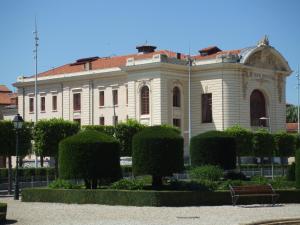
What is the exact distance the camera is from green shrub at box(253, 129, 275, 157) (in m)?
52.3

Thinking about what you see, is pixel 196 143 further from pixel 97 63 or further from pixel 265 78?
pixel 97 63

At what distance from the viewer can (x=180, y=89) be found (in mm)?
66938

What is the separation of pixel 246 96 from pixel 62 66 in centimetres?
2496

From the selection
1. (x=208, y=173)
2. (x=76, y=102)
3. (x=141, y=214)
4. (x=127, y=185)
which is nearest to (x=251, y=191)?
(x=208, y=173)

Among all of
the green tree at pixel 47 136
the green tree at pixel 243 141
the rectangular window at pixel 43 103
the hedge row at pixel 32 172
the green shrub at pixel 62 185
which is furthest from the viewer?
the rectangular window at pixel 43 103

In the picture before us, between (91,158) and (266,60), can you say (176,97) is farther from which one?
(91,158)

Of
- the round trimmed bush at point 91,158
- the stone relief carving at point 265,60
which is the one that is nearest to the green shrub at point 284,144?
the stone relief carving at point 265,60

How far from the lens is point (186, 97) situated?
67.4 meters

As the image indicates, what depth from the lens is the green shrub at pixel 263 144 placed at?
52.3 meters

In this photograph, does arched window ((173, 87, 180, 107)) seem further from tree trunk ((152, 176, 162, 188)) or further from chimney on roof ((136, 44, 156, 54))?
tree trunk ((152, 176, 162, 188))

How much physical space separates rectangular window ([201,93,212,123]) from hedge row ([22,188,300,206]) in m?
40.9

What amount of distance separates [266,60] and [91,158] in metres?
45.6

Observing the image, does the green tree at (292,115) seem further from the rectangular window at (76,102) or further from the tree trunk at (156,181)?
the tree trunk at (156,181)

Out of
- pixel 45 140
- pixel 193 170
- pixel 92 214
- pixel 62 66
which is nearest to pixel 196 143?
pixel 193 170
